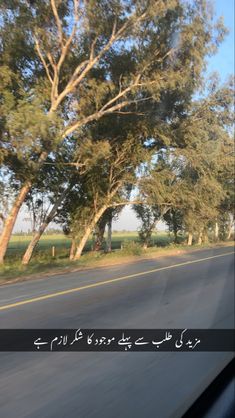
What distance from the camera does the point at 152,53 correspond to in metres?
22.9

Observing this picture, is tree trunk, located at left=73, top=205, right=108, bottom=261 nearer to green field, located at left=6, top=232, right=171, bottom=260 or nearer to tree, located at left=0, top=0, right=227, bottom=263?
green field, located at left=6, top=232, right=171, bottom=260

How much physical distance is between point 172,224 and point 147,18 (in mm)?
23428

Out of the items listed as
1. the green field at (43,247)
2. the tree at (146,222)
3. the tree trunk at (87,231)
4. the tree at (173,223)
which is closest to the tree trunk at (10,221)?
the green field at (43,247)

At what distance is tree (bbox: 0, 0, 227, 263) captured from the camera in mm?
20688

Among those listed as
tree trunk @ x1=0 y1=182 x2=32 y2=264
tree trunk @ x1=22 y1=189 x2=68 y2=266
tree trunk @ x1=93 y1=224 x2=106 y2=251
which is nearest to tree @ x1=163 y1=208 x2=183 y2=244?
tree trunk @ x1=93 y1=224 x2=106 y2=251

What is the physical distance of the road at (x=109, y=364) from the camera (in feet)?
15.1

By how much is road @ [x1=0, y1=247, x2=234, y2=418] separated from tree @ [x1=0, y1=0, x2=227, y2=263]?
950cm

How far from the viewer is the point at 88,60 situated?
22.4 meters

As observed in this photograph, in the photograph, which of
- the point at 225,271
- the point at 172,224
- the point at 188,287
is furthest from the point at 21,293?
the point at 172,224

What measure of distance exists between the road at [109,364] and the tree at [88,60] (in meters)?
9.50

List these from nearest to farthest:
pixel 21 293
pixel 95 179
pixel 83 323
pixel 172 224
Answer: pixel 83 323, pixel 21 293, pixel 95 179, pixel 172 224

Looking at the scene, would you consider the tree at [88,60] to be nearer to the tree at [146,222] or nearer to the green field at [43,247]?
the green field at [43,247]

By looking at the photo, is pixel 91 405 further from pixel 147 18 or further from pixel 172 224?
pixel 172 224

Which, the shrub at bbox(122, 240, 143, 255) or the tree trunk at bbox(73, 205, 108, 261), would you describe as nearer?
the tree trunk at bbox(73, 205, 108, 261)
